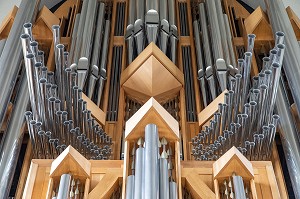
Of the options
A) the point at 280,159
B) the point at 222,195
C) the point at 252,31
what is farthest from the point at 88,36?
the point at 222,195

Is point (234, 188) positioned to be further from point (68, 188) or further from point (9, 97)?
point (9, 97)

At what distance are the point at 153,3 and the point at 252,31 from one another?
1433mm

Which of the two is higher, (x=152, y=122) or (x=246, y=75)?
(x=246, y=75)

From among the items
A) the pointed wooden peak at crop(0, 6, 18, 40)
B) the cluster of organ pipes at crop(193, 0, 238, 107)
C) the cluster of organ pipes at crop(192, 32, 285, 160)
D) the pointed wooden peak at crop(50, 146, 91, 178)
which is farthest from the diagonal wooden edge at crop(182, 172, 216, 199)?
the pointed wooden peak at crop(0, 6, 18, 40)

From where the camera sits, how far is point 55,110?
5773mm

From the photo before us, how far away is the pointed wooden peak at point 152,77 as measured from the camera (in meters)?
7.13

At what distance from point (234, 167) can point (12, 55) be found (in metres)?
3.28

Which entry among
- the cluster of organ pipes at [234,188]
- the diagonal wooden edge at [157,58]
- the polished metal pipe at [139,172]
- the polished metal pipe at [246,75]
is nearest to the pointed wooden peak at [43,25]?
the diagonal wooden edge at [157,58]

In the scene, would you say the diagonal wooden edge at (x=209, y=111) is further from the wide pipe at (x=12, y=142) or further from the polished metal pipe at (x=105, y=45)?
the wide pipe at (x=12, y=142)

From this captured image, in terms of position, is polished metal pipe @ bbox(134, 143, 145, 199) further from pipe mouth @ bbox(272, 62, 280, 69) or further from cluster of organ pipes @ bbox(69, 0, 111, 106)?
cluster of organ pipes @ bbox(69, 0, 111, 106)

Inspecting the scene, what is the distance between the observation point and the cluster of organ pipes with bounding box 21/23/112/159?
563 cm

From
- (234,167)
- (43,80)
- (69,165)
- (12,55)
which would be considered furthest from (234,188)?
(12,55)

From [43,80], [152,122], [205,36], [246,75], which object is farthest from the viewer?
[205,36]

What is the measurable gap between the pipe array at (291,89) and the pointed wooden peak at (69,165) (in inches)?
79.9
